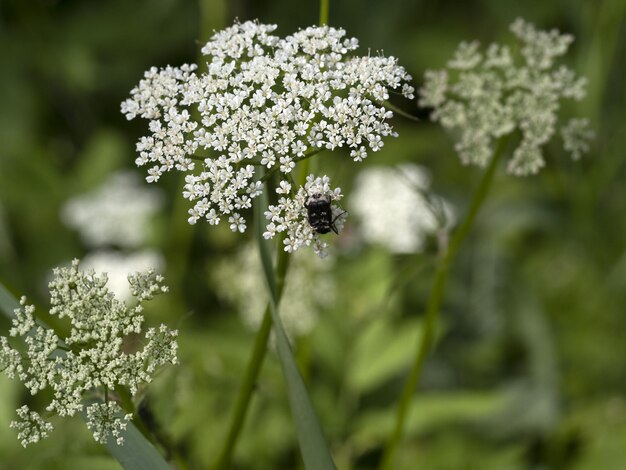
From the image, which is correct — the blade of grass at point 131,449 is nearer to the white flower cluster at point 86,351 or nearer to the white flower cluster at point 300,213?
the white flower cluster at point 86,351

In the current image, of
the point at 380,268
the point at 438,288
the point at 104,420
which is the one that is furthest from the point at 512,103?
the point at 380,268

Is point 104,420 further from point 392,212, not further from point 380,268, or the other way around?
point 392,212

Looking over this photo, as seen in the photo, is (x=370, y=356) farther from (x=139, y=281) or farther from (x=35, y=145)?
(x=35, y=145)

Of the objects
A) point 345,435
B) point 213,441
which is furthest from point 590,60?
point 213,441

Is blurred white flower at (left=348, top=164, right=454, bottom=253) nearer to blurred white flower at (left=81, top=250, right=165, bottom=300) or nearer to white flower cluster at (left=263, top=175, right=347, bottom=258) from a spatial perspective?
blurred white flower at (left=81, top=250, right=165, bottom=300)

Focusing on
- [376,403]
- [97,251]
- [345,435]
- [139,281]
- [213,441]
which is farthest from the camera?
[97,251]

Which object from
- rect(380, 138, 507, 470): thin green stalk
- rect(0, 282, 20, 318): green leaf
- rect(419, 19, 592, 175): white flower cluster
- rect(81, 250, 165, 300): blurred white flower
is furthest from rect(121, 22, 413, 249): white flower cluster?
rect(81, 250, 165, 300): blurred white flower

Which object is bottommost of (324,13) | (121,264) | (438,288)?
(438,288)
